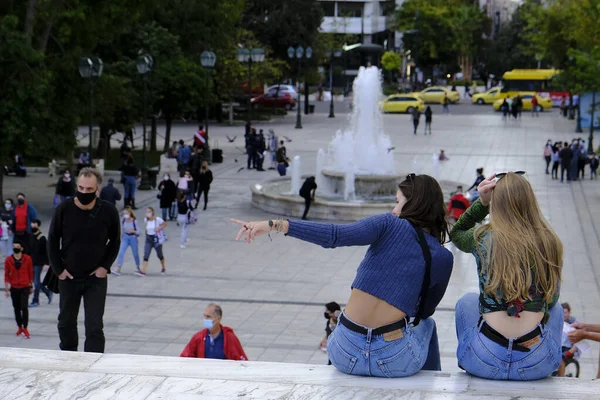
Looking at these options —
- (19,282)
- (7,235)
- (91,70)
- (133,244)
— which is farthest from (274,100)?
(19,282)

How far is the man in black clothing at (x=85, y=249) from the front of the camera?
25.9 ft

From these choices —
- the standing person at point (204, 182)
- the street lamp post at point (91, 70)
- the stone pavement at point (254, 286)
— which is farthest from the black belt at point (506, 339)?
the standing person at point (204, 182)

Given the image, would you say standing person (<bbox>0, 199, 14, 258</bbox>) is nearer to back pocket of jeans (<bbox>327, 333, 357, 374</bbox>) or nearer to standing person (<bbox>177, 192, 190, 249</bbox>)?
standing person (<bbox>177, 192, 190, 249</bbox>)

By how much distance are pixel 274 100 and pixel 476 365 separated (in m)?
59.2

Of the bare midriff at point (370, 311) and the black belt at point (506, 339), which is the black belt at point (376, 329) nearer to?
the bare midriff at point (370, 311)

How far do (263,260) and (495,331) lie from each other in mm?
15212

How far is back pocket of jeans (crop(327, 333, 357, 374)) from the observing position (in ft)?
18.4

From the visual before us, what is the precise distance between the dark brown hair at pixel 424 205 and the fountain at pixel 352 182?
18837 mm

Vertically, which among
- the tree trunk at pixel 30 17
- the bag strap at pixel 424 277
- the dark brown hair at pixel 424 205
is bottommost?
the bag strap at pixel 424 277

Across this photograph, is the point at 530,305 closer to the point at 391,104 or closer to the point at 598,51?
the point at 598,51

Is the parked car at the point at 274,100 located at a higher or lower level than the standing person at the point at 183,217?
higher

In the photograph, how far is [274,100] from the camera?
211ft

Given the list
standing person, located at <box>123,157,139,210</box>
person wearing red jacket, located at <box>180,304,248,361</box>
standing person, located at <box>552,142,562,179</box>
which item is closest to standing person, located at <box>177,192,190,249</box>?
standing person, located at <box>123,157,139,210</box>

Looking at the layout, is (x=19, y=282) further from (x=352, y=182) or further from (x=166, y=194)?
(x=352, y=182)
